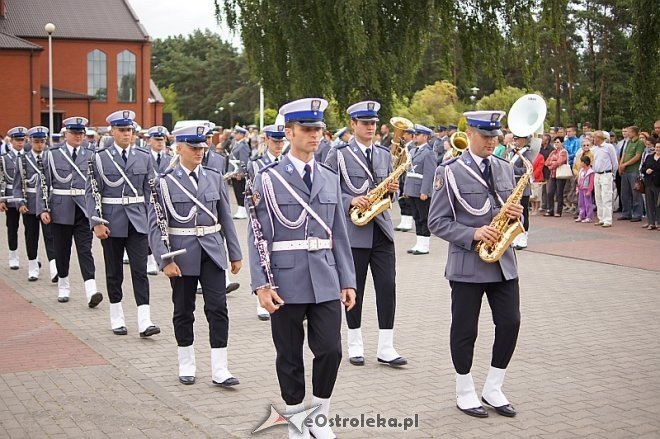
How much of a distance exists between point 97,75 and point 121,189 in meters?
61.3

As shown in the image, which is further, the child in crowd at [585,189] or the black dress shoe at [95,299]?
the child in crowd at [585,189]

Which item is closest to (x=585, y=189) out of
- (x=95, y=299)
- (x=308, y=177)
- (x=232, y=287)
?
(x=232, y=287)

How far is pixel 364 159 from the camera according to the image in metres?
8.70

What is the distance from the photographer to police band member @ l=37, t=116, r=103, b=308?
37.7ft

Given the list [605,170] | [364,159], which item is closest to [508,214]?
[364,159]

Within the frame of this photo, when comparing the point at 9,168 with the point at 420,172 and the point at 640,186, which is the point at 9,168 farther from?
the point at 640,186

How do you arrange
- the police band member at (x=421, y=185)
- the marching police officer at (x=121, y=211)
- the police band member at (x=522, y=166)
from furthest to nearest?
the police band member at (x=421, y=185), the police band member at (x=522, y=166), the marching police officer at (x=121, y=211)

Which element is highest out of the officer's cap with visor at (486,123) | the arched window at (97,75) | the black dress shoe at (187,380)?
the arched window at (97,75)

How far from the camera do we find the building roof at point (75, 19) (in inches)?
2650

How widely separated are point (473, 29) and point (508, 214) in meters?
22.1

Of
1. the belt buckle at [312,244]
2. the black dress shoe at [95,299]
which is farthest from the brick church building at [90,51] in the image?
the belt buckle at [312,244]

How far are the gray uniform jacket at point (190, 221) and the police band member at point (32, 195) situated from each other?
6116mm

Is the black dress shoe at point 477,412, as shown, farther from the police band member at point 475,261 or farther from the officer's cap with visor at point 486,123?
the officer's cap with visor at point 486,123

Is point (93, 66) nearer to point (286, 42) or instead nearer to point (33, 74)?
point (33, 74)
